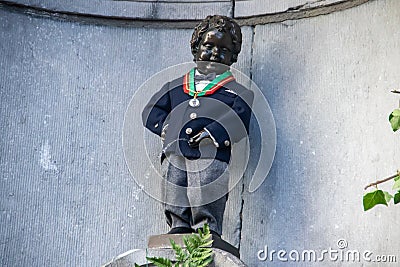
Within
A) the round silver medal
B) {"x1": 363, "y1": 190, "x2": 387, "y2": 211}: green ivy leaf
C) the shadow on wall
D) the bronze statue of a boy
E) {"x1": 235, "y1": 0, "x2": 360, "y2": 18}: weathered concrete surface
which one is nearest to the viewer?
{"x1": 363, "y1": 190, "x2": 387, "y2": 211}: green ivy leaf

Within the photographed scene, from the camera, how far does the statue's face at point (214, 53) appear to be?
2811 millimetres

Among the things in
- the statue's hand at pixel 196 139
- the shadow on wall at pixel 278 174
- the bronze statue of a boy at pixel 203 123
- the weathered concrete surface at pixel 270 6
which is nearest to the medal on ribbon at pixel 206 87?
the bronze statue of a boy at pixel 203 123

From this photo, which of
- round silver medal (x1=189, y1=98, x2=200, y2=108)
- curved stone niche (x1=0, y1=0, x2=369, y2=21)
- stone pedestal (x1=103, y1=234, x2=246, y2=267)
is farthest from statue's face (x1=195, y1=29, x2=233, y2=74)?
stone pedestal (x1=103, y1=234, x2=246, y2=267)

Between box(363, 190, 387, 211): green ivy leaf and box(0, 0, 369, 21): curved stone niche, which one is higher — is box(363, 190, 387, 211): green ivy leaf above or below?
below

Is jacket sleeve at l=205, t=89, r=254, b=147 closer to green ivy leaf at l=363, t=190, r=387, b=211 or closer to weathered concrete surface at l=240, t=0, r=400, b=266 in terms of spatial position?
weathered concrete surface at l=240, t=0, r=400, b=266

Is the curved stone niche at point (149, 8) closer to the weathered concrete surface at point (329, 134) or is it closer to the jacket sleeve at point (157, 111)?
the weathered concrete surface at point (329, 134)

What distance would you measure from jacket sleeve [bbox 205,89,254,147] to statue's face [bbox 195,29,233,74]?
0.36 ft

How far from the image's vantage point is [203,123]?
2.70 metres

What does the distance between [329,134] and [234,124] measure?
13.9 inches

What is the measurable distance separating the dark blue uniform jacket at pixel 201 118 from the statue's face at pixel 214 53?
0.07 m

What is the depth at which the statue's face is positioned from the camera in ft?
9.22

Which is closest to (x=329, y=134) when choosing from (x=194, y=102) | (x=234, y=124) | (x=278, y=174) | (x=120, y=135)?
(x=278, y=174)

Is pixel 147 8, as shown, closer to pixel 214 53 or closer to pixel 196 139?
pixel 214 53

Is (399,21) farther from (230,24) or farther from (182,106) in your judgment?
(182,106)
